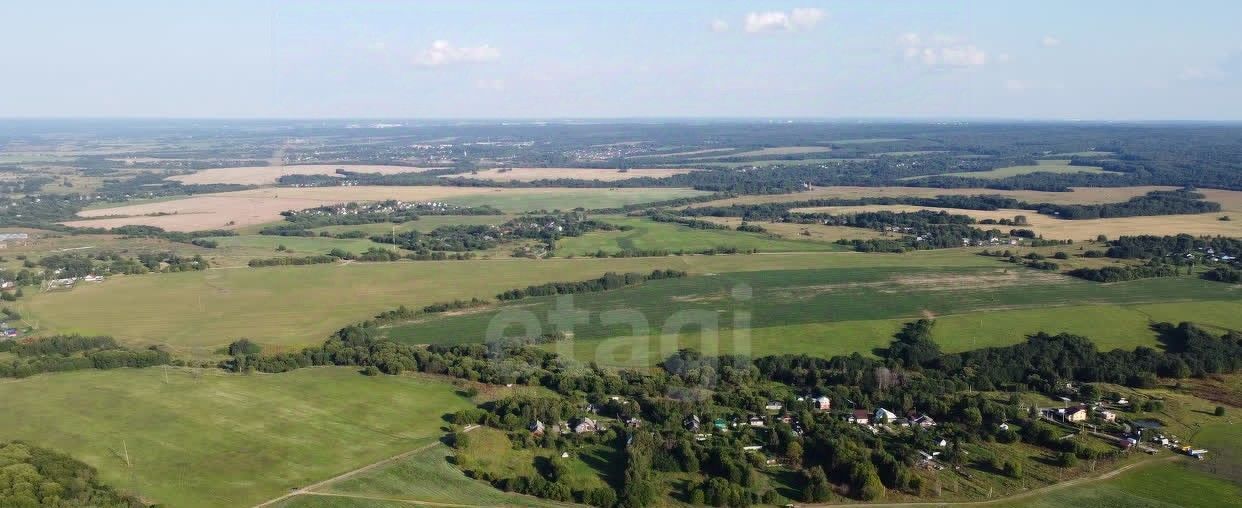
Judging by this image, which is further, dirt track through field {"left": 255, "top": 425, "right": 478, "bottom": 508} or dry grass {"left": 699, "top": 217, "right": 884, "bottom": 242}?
dry grass {"left": 699, "top": 217, "right": 884, "bottom": 242}

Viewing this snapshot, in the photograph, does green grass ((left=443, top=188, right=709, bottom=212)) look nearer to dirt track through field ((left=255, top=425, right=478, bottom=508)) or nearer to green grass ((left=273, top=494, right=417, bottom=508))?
dirt track through field ((left=255, top=425, right=478, bottom=508))

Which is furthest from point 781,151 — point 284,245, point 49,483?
point 49,483

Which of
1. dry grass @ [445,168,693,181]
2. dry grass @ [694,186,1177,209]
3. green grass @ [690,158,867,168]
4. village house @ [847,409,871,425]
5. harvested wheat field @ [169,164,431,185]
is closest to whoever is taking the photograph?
village house @ [847,409,871,425]

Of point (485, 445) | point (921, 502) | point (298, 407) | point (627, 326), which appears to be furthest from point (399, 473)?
point (627, 326)

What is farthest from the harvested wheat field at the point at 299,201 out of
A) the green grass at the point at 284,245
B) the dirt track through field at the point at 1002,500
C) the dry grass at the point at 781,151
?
the dirt track through field at the point at 1002,500

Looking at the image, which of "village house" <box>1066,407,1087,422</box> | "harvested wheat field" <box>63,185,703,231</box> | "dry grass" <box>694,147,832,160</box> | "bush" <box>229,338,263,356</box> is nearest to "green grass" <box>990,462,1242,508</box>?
"village house" <box>1066,407,1087,422</box>

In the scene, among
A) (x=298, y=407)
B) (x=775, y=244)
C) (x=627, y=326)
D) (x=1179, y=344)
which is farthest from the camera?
(x=775, y=244)

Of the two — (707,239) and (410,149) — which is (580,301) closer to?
(707,239)
